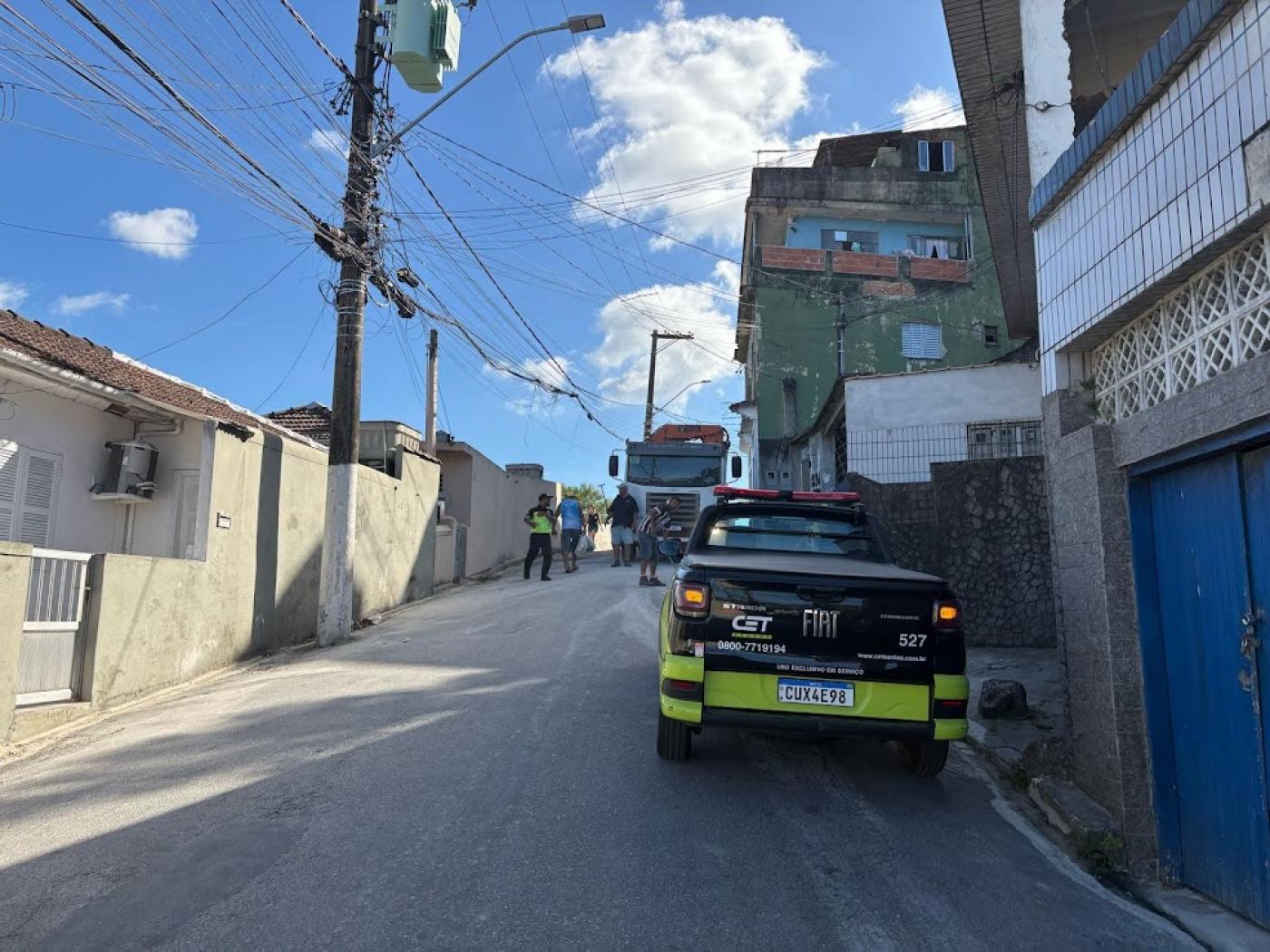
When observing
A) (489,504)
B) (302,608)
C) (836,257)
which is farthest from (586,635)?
(836,257)

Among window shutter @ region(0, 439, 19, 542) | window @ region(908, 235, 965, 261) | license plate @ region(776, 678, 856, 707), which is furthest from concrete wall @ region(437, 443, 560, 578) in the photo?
window @ region(908, 235, 965, 261)

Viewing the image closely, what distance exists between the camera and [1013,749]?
19.1 feet

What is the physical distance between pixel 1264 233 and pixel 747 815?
3720mm

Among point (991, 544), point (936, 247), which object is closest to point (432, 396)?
point (991, 544)

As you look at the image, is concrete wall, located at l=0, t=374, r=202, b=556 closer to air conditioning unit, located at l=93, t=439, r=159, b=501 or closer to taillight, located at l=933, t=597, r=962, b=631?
air conditioning unit, located at l=93, t=439, r=159, b=501

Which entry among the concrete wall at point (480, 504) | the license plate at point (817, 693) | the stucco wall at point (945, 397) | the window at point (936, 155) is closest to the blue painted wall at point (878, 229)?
the window at point (936, 155)

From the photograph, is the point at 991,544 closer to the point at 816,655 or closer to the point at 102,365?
the point at 816,655

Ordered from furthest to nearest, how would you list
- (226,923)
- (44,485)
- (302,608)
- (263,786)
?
(302,608) → (44,485) → (263,786) → (226,923)

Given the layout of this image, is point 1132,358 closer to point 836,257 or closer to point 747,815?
point 747,815

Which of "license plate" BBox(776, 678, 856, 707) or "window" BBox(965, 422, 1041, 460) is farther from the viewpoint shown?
"window" BBox(965, 422, 1041, 460)

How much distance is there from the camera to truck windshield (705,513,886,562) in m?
6.38

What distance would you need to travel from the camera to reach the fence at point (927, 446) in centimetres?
1205

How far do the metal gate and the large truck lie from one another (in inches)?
545

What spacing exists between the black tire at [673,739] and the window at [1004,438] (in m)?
9.36
